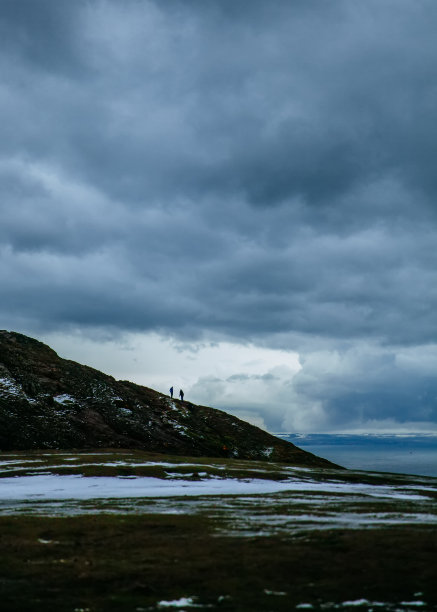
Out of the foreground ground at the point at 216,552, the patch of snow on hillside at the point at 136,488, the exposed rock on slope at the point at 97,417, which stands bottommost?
the patch of snow on hillside at the point at 136,488

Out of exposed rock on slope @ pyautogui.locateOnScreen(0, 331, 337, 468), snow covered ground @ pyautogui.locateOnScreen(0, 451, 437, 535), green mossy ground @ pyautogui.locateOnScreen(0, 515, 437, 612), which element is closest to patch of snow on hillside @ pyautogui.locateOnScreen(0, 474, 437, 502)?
snow covered ground @ pyautogui.locateOnScreen(0, 451, 437, 535)

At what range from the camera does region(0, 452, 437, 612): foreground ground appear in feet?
43.4

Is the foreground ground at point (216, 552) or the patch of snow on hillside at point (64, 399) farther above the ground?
the patch of snow on hillside at point (64, 399)

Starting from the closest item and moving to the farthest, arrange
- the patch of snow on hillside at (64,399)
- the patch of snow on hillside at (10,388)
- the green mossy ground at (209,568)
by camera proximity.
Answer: the green mossy ground at (209,568)
the patch of snow on hillside at (10,388)
the patch of snow on hillside at (64,399)

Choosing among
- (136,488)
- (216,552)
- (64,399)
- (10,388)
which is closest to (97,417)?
(64,399)

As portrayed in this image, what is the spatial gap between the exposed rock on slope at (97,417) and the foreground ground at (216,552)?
174 ft

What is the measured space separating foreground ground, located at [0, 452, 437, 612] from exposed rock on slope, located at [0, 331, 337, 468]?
53.0 metres

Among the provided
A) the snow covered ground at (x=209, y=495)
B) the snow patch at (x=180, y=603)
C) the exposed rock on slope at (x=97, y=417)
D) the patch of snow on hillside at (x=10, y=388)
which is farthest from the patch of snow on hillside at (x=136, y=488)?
the patch of snow on hillside at (x=10, y=388)

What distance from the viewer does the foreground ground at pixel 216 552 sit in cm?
1324

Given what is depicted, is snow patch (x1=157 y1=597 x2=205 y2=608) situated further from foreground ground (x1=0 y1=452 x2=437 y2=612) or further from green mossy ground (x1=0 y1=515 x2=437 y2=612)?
green mossy ground (x1=0 y1=515 x2=437 y2=612)

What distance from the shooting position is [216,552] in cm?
1805

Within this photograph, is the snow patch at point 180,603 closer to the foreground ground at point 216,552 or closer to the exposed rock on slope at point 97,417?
the foreground ground at point 216,552

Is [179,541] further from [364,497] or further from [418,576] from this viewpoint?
[364,497]

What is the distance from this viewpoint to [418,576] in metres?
14.7
